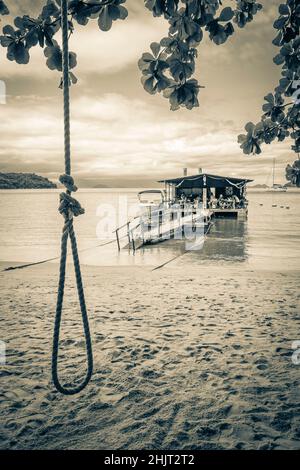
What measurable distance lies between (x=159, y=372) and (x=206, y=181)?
3174 centimetres

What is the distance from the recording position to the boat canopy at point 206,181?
34375mm

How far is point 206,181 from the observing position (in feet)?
115

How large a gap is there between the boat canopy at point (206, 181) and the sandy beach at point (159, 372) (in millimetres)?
26501

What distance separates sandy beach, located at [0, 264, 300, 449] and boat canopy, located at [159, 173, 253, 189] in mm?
26501

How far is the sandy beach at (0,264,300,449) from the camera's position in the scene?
336 cm

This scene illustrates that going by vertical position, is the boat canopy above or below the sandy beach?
above

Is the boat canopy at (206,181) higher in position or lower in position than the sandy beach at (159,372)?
higher

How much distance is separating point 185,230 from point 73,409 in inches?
768

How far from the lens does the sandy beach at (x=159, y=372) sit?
336 cm

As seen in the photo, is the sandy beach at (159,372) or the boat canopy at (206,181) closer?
the sandy beach at (159,372)

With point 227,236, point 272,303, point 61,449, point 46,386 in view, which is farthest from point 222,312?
point 227,236

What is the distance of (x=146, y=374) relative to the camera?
456cm
